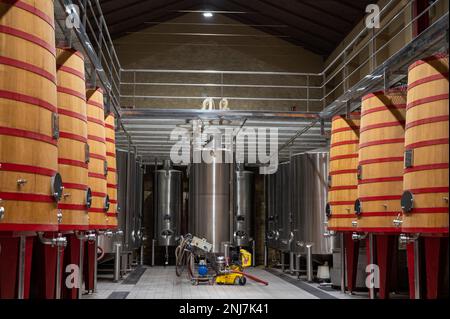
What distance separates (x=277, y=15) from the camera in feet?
53.4

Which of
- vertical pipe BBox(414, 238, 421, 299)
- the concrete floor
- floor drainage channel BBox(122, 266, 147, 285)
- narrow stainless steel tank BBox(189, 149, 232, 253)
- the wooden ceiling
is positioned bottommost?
floor drainage channel BBox(122, 266, 147, 285)

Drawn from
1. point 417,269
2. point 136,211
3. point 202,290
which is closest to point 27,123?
point 417,269

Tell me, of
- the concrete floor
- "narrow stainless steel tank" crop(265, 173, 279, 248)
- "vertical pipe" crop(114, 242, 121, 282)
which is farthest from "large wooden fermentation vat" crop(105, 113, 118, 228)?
"narrow stainless steel tank" crop(265, 173, 279, 248)

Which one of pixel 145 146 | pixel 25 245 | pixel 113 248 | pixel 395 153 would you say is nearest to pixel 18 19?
pixel 25 245

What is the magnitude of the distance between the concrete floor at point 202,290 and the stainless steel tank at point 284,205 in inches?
60.9

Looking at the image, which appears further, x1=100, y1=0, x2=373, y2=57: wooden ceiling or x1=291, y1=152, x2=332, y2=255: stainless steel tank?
x1=100, y1=0, x2=373, y2=57: wooden ceiling

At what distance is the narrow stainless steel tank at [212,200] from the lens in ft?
36.3

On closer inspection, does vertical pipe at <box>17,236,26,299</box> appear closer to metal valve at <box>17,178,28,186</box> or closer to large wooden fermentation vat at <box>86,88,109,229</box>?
metal valve at <box>17,178,28,186</box>

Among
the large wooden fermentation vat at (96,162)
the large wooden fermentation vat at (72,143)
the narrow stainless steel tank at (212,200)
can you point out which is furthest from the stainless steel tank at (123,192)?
the large wooden fermentation vat at (72,143)

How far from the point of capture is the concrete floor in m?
8.83

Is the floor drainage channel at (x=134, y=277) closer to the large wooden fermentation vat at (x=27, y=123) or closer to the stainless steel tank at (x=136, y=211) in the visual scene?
the stainless steel tank at (x=136, y=211)

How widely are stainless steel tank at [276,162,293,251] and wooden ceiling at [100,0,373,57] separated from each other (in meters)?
4.00

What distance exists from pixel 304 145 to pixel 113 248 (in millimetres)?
6745
